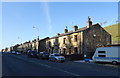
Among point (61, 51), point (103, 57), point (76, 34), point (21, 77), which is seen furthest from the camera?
point (61, 51)

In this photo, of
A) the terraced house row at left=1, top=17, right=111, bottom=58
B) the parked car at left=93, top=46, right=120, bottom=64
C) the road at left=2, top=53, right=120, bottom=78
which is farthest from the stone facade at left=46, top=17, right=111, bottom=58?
the road at left=2, top=53, right=120, bottom=78

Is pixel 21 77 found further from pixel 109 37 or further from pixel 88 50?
pixel 109 37

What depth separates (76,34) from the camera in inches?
1608

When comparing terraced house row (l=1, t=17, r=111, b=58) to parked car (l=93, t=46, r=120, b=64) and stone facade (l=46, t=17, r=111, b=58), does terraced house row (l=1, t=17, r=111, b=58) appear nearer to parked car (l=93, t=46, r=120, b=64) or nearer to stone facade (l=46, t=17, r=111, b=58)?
stone facade (l=46, t=17, r=111, b=58)

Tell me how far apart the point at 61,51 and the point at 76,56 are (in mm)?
13304

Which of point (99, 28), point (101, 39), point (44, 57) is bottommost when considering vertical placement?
point (44, 57)

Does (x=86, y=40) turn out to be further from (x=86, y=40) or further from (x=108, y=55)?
(x=108, y=55)

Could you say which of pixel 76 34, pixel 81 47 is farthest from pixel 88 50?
pixel 76 34

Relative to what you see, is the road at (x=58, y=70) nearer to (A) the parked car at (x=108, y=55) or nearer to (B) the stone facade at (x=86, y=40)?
(A) the parked car at (x=108, y=55)

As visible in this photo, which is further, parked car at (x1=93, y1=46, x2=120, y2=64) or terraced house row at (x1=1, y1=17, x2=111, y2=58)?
terraced house row at (x1=1, y1=17, x2=111, y2=58)

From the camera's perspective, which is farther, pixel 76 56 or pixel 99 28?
pixel 99 28

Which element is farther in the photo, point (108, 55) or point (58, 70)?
point (108, 55)

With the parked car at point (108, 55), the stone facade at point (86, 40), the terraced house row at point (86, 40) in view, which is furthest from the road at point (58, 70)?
the terraced house row at point (86, 40)

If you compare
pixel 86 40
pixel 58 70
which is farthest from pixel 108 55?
pixel 86 40
